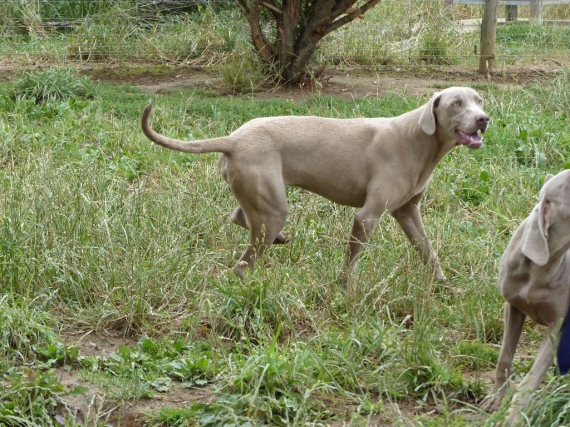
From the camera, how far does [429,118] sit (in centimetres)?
594

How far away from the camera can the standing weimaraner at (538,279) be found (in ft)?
12.9

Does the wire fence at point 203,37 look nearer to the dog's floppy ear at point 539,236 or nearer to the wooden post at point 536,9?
the wooden post at point 536,9

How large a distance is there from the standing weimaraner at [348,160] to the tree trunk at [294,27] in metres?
4.75

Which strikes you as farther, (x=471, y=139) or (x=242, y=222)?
(x=242, y=222)

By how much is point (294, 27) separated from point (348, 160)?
510 cm

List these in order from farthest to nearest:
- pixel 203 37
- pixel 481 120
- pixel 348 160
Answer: pixel 203 37 < pixel 348 160 < pixel 481 120

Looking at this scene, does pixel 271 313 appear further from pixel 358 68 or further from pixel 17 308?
pixel 358 68

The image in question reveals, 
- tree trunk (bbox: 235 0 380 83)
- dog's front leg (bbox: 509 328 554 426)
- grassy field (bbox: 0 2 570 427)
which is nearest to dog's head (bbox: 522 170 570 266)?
dog's front leg (bbox: 509 328 554 426)

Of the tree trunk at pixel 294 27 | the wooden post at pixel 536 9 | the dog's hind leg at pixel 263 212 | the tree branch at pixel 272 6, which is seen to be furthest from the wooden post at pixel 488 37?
the dog's hind leg at pixel 263 212

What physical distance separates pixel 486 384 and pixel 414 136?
2.02 metres

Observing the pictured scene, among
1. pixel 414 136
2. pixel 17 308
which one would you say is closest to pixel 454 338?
pixel 414 136

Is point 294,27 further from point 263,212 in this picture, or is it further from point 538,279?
point 538,279

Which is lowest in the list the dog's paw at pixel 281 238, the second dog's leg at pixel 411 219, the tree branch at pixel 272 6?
the dog's paw at pixel 281 238

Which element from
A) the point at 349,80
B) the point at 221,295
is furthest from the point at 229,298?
the point at 349,80
